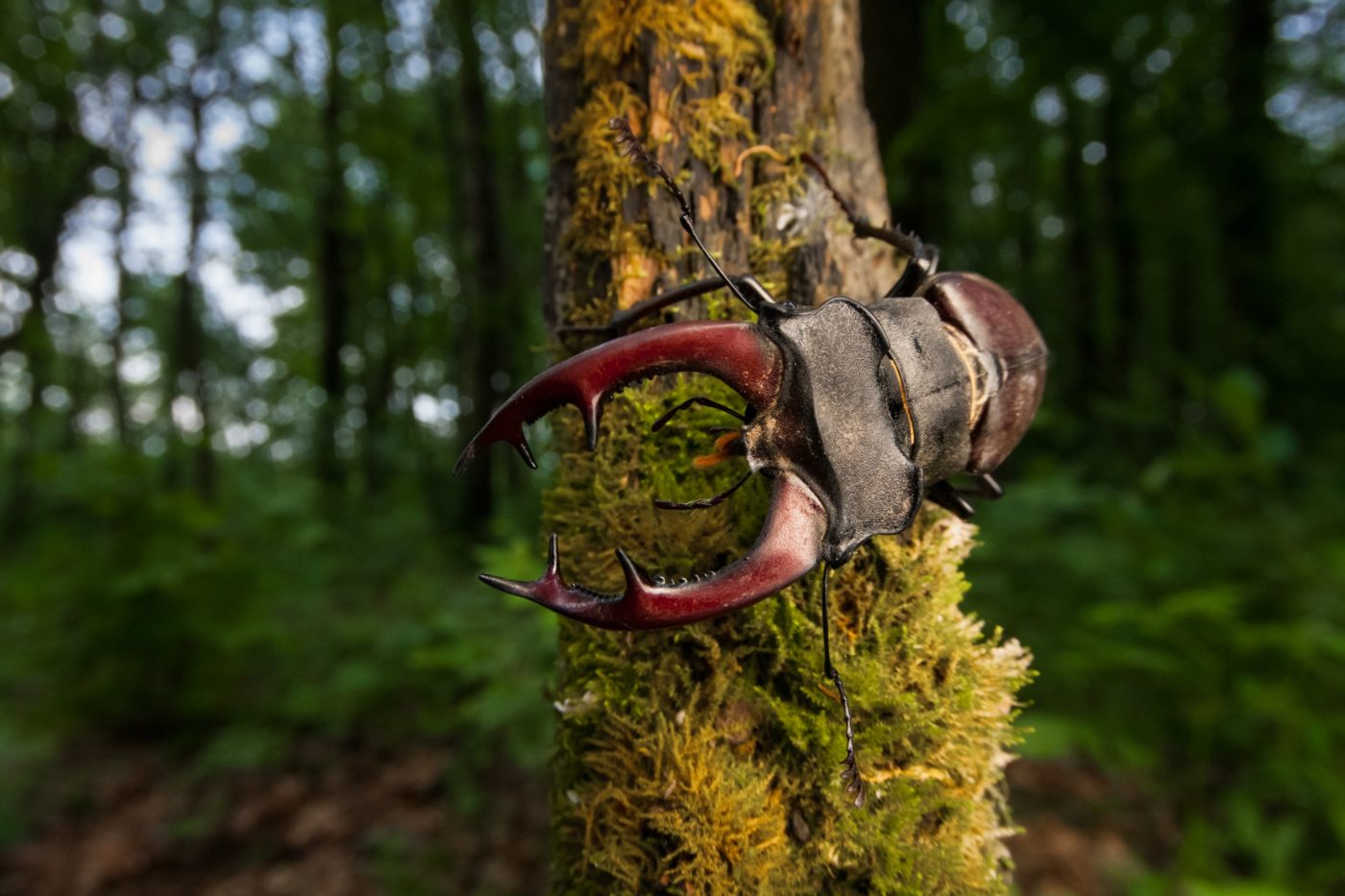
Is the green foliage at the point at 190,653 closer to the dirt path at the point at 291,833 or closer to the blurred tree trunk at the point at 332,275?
the dirt path at the point at 291,833

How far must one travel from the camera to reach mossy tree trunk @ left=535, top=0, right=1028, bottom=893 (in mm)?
973

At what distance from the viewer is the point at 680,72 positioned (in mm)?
1150

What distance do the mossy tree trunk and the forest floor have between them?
2402 millimetres

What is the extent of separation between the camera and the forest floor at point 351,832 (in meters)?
3.05

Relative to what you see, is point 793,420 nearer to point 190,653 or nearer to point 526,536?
point 526,536

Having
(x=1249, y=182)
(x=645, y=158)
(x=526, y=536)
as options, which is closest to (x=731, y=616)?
(x=645, y=158)

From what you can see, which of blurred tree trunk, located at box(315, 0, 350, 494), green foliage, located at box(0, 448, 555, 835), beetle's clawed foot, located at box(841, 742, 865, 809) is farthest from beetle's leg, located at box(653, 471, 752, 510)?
blurred tree trunk, located at box(315, 0, 350, 494)

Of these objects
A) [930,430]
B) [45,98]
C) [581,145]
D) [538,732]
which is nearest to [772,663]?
[930,430]

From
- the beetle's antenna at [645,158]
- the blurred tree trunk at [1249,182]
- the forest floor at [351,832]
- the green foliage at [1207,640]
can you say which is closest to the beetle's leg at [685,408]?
the beetle's antenna at [645,158]

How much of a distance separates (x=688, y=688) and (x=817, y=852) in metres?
0.28

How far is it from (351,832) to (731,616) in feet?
11.0

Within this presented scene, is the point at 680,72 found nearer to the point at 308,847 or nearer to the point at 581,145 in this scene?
the point at 581,145

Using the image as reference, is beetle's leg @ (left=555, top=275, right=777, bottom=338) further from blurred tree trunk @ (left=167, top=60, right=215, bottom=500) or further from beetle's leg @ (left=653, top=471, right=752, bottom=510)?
blurred tree trunk @ (left=167, top=60, right=215, bottom=500)

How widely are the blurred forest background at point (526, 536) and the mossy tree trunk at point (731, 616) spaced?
0.29m
